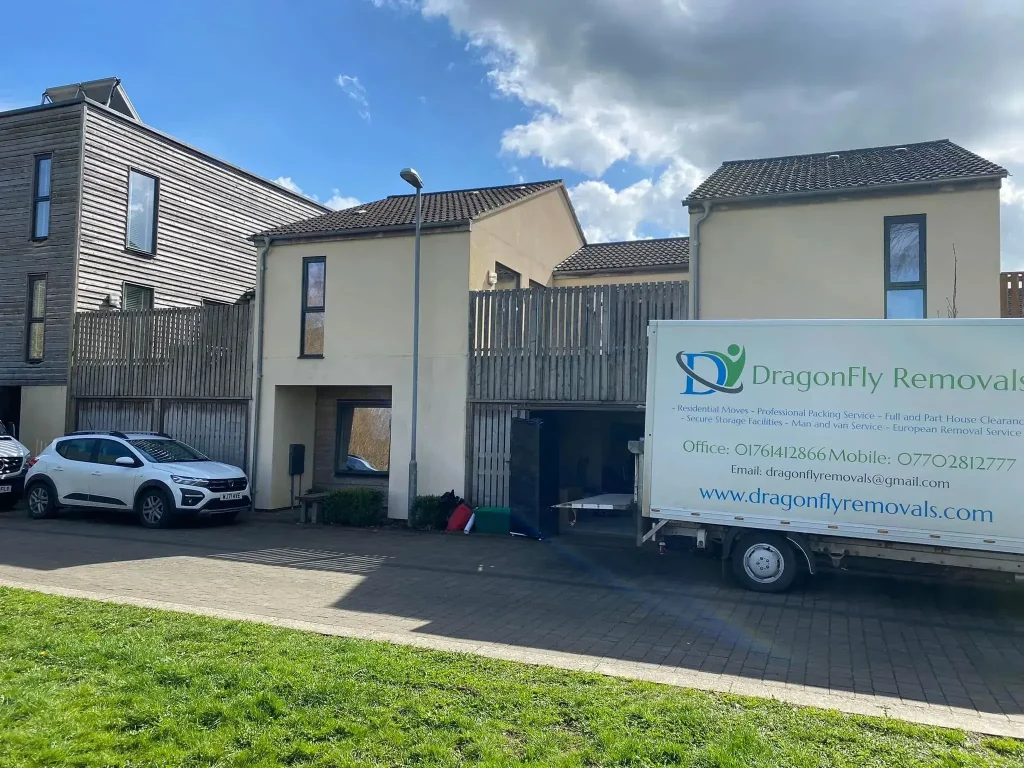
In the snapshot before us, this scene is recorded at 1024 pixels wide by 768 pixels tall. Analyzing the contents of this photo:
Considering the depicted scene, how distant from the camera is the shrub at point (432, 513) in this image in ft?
46.6

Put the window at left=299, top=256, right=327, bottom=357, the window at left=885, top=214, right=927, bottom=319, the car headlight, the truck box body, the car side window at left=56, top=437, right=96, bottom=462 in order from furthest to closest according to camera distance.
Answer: the window at left=299, top=256, right=327, bottom=357
the car side window at left=56, top=437, right=96, bottom=462
the car headlight
the window at left=885, top=214, right=927, bottom=319
the truck box body

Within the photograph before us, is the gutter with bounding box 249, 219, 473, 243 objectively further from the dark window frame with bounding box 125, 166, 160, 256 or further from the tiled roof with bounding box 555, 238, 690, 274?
the tiled roof with bounding box 555, 238, 690, 274

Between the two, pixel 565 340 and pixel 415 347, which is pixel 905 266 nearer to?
pixel 565 340

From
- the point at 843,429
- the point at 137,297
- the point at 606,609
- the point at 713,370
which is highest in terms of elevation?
the point at 137,297

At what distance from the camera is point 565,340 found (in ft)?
46.2

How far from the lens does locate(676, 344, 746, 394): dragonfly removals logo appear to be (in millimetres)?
9125

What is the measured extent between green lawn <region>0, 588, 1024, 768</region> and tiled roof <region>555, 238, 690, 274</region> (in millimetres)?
14785

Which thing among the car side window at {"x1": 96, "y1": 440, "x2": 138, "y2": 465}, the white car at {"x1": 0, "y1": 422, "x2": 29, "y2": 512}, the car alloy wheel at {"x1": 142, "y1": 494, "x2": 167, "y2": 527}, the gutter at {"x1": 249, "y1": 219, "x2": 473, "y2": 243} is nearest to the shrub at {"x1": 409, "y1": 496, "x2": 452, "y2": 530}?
the car alloy wheel at {"x1": 142, "y1": 494, "x2": 167, "y2": 527}

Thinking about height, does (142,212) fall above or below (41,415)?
above

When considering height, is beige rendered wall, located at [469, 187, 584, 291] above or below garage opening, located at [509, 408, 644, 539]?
above

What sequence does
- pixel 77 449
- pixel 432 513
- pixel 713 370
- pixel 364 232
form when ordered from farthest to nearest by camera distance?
pixel 364 232, pixel 77 449, pixel 432 513, pixel 713 370

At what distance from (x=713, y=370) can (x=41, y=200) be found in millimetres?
17859

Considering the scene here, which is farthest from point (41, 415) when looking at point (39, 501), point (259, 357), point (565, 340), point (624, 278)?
point (624, 278)

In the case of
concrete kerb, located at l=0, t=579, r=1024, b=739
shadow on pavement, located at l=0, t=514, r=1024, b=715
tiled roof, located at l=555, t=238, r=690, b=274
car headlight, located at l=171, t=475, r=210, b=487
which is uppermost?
tiled roof, located at l=555, t=238, r=690, b=274
